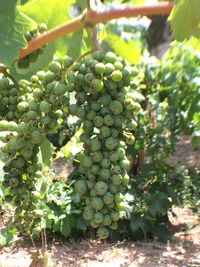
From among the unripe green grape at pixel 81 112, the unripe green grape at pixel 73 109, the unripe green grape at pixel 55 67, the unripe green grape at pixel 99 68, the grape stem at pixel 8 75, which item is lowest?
the unripe green grape at pixel 81 112

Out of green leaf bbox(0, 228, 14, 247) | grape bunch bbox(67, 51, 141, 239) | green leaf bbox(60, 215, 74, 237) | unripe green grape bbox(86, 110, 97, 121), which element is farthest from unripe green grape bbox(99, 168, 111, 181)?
green leaf bbox(60, 215, 74, 237)

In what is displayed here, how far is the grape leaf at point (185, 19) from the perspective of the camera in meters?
1.16

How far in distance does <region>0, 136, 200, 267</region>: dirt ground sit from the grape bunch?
2.61 metres

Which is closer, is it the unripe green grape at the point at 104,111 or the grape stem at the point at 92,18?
the unripe green grape at the point at 104,111

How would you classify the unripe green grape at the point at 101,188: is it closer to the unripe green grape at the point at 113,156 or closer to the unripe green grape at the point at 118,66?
the unripe green grape at the point at 113,156

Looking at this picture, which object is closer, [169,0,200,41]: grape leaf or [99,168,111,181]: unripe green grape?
[99,168,111,181]: unripe green grape

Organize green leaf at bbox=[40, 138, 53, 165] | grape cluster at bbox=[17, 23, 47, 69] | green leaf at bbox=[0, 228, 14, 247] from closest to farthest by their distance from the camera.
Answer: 1. grape cluster at bbox=[17, 23, 47, 69]
2. green leaf at bbox=[40, 138, 53, 165]
3. green leaf at bbox=[0, 228, 14, 247]

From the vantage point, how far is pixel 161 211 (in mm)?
4035

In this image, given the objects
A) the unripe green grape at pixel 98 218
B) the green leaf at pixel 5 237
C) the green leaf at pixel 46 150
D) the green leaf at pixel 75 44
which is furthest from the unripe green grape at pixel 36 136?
the green leaf at pixel 5 237

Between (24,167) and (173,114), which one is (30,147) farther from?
(173,114)

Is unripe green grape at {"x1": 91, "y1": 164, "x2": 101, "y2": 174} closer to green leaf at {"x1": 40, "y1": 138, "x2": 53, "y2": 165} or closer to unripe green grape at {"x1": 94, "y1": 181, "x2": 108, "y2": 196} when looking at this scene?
unripe green grape at {"x1": 94, "y1": 181, "x2": 108, "y2": 196}

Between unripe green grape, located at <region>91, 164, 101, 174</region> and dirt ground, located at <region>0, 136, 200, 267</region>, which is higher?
dirt ground, located at <region>0, 136, 200, 267</region>

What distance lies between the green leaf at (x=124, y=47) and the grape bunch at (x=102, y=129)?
424 millimetres

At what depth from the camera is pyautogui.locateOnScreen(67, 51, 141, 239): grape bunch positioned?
3.38ft
